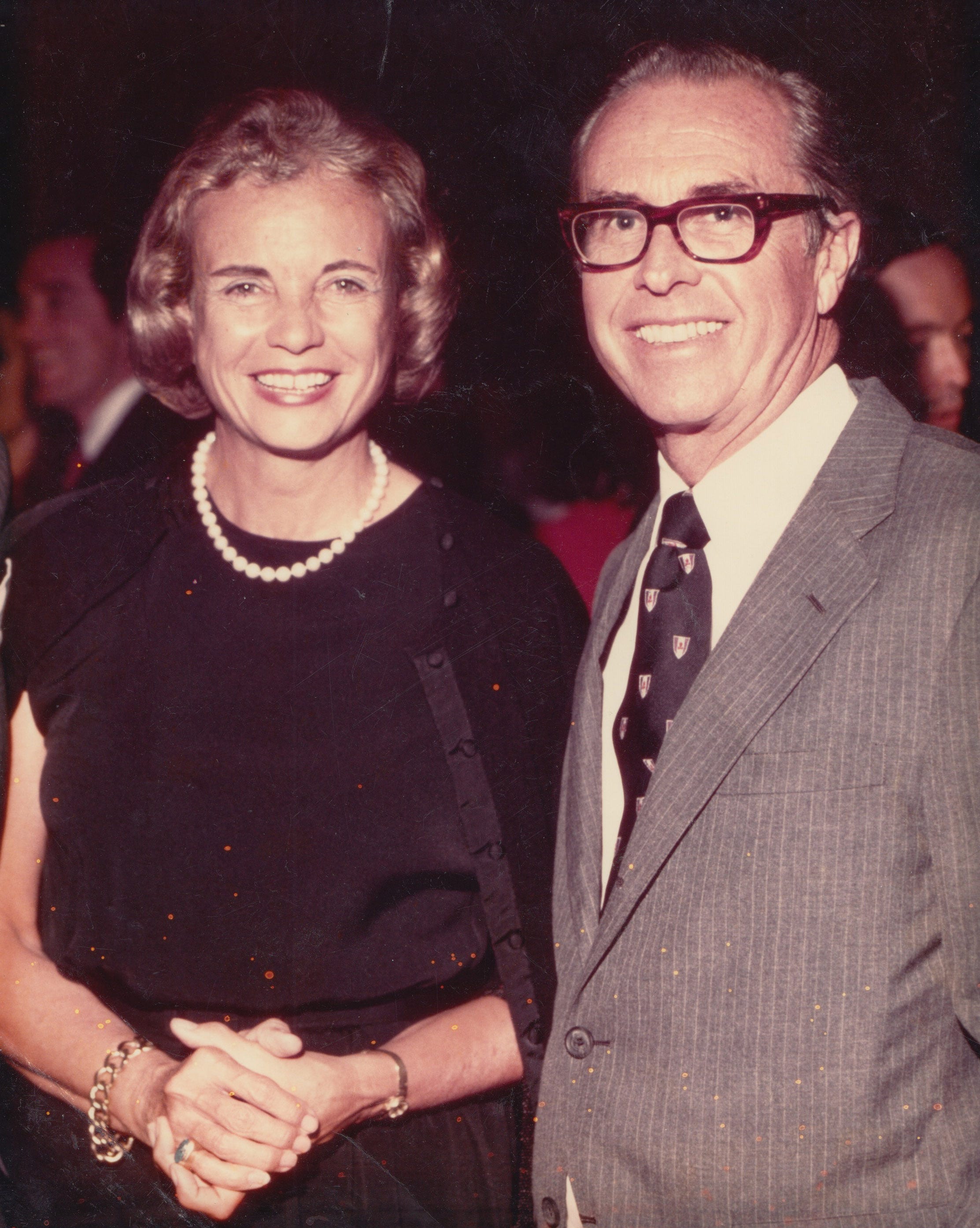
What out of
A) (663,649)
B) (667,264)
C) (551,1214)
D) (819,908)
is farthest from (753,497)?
(551,1214)

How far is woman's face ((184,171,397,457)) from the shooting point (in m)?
1.81

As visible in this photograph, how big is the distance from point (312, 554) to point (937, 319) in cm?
129

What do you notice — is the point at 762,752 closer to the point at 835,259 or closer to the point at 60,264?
the point at 835,259

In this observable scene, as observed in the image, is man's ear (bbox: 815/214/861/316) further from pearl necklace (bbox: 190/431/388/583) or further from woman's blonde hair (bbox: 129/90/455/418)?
pearl necklace (bbox: 190/431/388/583)

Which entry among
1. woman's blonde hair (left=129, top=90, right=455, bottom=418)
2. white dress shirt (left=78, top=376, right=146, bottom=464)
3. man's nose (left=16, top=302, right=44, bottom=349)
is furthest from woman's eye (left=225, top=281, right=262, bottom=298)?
man's nose (left=16, top=302, right=44, bottom=349)

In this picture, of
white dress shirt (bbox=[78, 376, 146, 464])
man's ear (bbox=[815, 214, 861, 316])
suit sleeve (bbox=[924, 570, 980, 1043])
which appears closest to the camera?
suit sleeve (bbox=[924, 570, 980, 1043])

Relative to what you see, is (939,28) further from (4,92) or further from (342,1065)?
(342,1065)

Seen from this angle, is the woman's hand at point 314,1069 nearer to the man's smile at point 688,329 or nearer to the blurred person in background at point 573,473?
the blurred person in background at point 573,473

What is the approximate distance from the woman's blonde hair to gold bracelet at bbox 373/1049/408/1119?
1275mm

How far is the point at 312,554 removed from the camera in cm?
199

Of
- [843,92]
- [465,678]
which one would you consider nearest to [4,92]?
[465,678]

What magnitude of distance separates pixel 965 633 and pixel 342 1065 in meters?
1.31

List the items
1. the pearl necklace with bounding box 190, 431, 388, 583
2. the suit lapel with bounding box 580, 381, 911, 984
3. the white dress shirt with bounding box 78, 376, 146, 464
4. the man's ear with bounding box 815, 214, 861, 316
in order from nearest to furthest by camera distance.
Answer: the suit lapel with bounding box 580, 381, 911, 984, the man's ear with bounding box 815, 214, 861, 316, the pearl necklace with bounding box 190, 431, 388, 583, the white dress shirt with bounding box 78, 376, 146, 464

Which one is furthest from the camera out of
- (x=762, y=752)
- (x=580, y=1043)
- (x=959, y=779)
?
(x=580, y=1043)
